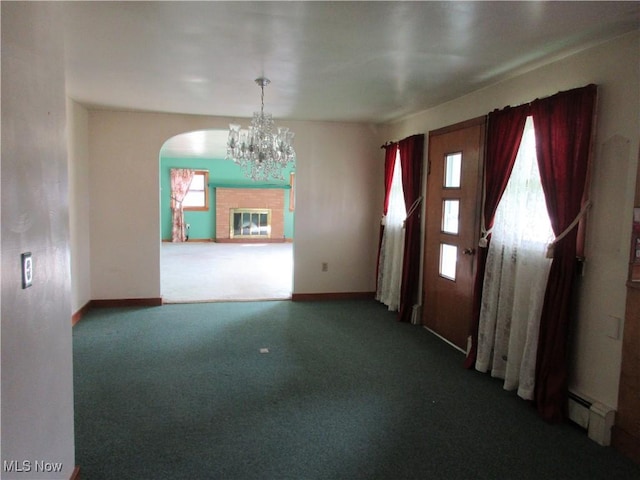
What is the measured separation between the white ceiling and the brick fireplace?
752 cm

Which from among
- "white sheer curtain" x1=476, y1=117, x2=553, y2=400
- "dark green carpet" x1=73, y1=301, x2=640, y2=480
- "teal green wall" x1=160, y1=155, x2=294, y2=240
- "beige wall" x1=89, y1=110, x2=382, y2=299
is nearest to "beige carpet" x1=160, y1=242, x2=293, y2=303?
"beige wall" x1=89, y1=110, x2=382, y2=299

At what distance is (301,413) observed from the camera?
2.65 meters

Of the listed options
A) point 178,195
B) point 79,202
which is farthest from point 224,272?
point 178,195

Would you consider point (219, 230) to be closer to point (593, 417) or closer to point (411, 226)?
point (411, 226)

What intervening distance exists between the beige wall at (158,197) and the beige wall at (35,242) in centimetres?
340

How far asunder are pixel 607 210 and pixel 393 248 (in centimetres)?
281

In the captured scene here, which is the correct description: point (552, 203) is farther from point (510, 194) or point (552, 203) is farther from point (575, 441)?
point (575, 441)

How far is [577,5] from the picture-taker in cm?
198

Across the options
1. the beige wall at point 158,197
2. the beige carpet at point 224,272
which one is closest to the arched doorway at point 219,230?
the beige carpet at point 224,272

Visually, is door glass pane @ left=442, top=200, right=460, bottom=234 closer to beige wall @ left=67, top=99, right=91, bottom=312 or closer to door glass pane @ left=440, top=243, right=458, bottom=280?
door glass pane @ left=440, top=243, right=458, bottom=280

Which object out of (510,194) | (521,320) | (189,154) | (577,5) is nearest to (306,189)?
(510,194)

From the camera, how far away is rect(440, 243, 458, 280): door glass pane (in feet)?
13.0

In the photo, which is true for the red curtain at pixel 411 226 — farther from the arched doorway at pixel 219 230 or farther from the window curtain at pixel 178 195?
the window curtain at pixel 178 195

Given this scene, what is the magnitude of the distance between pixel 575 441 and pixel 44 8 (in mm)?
3407
